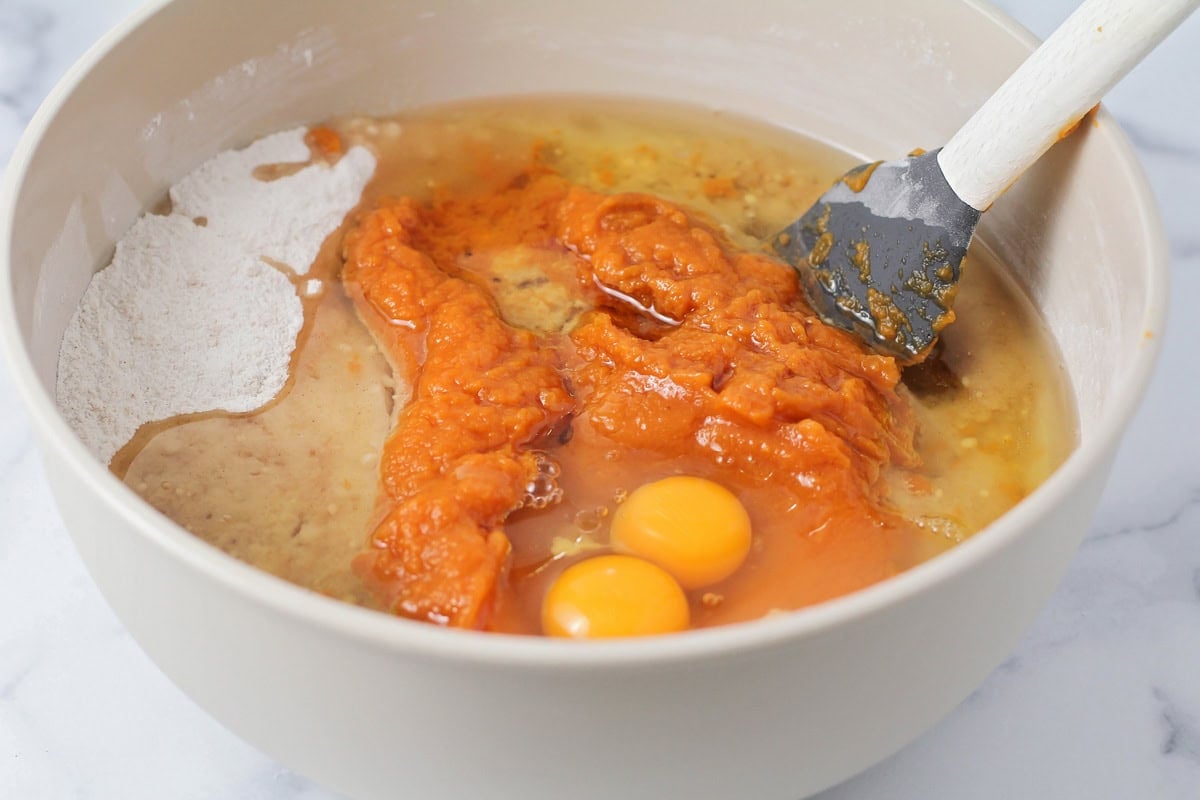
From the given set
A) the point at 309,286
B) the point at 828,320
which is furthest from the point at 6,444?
the point at 828,320

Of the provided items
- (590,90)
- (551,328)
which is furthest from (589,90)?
(551,328)

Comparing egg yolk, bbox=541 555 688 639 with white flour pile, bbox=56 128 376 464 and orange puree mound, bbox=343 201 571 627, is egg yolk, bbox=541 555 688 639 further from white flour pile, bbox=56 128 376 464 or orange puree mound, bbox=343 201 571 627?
white flour pile, bbox=56 128 376 464

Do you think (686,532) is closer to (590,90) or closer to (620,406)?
(620,406)

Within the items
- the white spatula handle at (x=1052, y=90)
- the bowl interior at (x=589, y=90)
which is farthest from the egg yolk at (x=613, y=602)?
the white spatula handle at (x=1052, y=90)

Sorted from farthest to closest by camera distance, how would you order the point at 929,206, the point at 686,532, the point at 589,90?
the point at 589,90 < the point at 929,206 < the point at 686,532

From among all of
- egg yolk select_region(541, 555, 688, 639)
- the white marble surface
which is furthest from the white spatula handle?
egg yolk select_region(541, 555, 688, 639)
